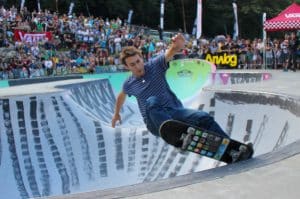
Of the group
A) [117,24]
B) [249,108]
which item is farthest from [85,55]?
[249,108]

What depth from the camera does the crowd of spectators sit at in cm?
1967

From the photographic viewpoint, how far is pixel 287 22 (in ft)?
61.9

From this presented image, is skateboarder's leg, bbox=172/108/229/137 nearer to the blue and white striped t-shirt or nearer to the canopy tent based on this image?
the blue and white striped t-shirt

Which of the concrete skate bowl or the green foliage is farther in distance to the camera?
the green foliage

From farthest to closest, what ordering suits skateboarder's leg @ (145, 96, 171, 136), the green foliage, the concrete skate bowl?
the green foliage → the concrete skate bowl → skateboarder's leg @ (145, 96, 171, 136)

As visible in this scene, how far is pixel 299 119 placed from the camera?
6.76 meters

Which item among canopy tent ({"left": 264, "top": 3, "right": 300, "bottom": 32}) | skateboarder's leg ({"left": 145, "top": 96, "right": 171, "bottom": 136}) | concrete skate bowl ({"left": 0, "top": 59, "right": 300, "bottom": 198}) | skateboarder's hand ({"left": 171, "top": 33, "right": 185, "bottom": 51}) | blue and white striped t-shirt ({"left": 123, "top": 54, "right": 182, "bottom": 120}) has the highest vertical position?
canopy tent ({"left": 264, "top": 3, "right": 300, "bottom": 32})

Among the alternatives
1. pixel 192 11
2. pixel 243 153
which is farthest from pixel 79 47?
pixel 192 11

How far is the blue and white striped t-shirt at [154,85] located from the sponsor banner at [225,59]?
16359 millimetres

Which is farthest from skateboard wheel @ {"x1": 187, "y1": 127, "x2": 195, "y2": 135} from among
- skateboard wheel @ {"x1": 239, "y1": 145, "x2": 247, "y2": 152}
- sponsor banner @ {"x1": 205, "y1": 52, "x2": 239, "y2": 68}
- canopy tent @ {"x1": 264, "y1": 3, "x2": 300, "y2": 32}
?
sponsor banner @ {"x1": 205, "y1": 52, "x2": 239, "y2": 68}

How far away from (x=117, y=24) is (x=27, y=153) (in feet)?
68.3

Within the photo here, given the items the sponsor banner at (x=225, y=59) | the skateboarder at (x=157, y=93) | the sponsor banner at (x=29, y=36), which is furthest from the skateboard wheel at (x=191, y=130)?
the sponsor banner at (x=29, y=36)

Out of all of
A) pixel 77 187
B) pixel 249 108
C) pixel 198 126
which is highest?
pixel 198 126

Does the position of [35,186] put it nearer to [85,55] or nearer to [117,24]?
[85,55]
